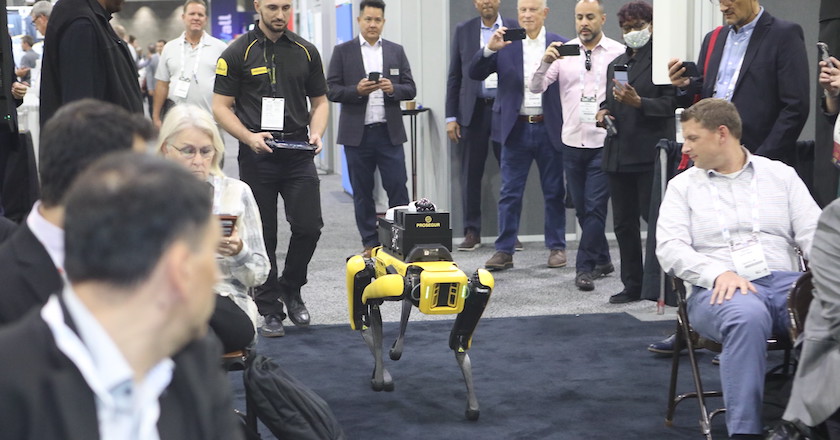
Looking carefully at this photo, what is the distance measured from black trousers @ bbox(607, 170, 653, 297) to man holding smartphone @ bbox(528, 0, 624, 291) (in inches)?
15.9

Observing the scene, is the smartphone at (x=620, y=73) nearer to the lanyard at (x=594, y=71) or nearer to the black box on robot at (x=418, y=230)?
the lanyard at (x=594, y=71)

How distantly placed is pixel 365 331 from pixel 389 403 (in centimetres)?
37

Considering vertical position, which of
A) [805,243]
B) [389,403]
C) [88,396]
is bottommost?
[389,403]

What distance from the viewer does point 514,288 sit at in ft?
20.7

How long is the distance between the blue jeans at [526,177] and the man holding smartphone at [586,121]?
331mm

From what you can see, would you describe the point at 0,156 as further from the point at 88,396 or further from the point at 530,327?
the point at 88,396

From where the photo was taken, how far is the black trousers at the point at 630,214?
5.75 metres

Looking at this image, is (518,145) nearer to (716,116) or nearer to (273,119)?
(273,119)

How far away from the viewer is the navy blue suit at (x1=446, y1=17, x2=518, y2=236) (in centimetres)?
720

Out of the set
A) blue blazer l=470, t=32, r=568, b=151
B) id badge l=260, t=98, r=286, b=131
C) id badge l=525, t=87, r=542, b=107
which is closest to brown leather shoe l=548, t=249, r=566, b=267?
blue blazer l=470, t=32, r=568, b=151

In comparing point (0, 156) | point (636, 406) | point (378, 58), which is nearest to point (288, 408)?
point (636, 406)

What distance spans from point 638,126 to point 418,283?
230 centimetres

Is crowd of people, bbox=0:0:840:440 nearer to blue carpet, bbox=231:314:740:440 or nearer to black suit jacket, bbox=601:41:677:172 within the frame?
black suit jacket, bbox=601:41:677:172

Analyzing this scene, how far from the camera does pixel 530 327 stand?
5363 mm
